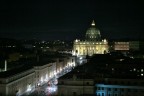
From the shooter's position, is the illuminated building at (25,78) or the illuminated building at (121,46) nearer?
the illuminated building at (25,78)

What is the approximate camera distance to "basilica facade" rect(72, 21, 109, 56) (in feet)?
463

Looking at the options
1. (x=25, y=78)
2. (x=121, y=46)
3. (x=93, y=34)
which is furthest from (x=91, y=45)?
(x=25, y=78)

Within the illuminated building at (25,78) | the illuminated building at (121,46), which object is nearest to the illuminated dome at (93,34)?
the illuminated building at (121,46)

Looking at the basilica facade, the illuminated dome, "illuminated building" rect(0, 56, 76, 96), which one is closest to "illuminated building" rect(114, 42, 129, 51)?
the basilica facade

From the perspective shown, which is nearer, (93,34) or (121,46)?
(93,34)

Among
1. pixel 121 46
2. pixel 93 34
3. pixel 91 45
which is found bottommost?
pixel 91 45

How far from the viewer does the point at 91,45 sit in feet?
463

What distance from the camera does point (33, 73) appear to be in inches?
2100

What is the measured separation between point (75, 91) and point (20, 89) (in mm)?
11148

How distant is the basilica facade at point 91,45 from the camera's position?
14112cm

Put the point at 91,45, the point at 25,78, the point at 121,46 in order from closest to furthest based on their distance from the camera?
the point at 25,78, the point at 91,45, the point at 121,46

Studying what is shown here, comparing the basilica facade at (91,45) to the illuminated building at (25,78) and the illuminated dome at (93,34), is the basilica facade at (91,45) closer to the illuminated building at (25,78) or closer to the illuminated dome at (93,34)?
the illuminated dome at (93,34)

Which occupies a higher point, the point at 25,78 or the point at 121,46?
the point at 121,46

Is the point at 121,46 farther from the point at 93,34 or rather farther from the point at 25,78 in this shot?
the point at 25,78
